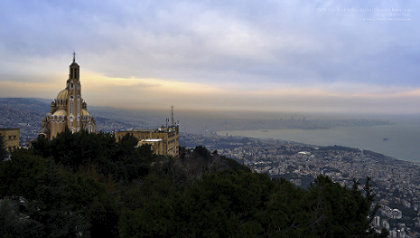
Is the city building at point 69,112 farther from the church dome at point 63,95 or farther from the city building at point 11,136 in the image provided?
the city building at point 11,136

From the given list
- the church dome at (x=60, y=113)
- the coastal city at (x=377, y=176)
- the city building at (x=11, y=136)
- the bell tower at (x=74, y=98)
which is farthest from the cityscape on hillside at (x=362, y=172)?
the city building at (x=11, y=136)

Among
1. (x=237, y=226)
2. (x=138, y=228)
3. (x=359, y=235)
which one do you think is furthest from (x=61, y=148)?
(x=359, y=235)

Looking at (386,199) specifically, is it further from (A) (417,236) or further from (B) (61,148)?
(B) (61,148)

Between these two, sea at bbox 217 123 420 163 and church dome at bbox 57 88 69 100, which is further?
sea at bbox 217 123 420 163

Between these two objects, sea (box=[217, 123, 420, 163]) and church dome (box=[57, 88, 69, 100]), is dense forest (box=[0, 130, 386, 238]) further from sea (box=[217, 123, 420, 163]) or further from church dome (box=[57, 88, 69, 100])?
sea (box=[217, 123, 420, 163])

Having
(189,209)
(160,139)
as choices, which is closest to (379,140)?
(160,139)

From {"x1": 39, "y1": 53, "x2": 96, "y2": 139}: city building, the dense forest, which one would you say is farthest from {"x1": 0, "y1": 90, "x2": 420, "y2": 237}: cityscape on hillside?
{"x1": 39, "y1": 53, "x2": 96, "y2": 139}: city building

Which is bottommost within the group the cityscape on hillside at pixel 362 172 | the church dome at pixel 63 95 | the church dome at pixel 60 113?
the cityscape on hillside at pixel 362 172

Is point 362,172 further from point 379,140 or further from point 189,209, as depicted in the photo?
point 379,140
